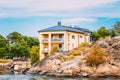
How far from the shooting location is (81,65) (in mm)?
69438

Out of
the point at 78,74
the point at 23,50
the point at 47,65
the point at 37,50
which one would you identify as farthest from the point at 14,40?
the point at 78,74

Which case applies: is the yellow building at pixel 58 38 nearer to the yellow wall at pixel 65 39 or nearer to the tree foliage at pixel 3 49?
the yellow wall at pixel 65 39

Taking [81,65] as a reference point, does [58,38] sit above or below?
above

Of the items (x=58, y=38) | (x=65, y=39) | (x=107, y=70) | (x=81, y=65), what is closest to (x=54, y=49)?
(x=65, y=39)

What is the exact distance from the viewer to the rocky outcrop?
66250 millimetres

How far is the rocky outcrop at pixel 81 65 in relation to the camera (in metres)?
66.2

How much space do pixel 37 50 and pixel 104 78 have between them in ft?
139

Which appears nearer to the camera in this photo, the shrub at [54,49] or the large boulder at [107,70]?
the large boulder at [107,70]

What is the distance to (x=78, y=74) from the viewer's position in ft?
220

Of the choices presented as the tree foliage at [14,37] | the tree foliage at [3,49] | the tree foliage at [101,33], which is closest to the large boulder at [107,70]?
the tree foliage at [101,33]

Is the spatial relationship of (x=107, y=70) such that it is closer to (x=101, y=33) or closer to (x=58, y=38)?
(x=58, y=38)

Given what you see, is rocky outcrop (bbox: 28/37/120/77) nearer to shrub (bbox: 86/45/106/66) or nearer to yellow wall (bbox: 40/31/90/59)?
shrub (bbox: 86/45/106/66)

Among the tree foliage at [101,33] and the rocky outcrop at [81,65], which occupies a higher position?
the tree foliage at [101,33]

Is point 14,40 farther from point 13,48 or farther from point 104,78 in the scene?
point 104,78
